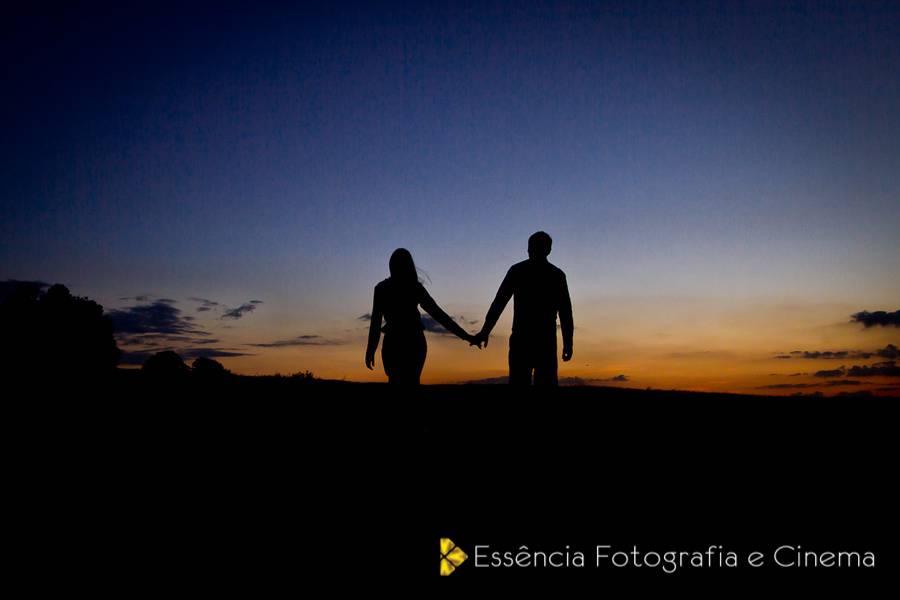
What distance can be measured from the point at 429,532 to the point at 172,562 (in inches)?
73.2

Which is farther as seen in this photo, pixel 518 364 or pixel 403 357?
pixel 518 364

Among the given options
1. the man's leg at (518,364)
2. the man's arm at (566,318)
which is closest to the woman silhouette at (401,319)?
the man's leg at (518,364)

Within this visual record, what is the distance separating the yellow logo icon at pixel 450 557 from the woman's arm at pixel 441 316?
358 cm

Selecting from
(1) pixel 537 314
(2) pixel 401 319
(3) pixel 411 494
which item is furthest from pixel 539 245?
(3) pixel 411 494

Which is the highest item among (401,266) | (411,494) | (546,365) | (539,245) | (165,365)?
(539,245)

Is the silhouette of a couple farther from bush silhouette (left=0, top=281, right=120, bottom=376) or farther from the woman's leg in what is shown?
bush silhouette (left=0, top=281, right=120, bottom=376)

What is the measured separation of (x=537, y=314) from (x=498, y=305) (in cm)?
74

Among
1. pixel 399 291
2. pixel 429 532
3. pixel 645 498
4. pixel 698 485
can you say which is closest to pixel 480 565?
pixel 429 532

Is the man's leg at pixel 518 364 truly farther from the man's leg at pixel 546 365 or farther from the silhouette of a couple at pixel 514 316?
the man's leg at pixel 546 365

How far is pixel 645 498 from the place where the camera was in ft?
16.6

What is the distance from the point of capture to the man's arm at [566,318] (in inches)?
300

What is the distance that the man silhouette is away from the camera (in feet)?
24.6

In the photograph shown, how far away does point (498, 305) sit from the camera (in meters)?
8.04

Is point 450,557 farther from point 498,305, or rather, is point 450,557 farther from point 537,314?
point 498,305
